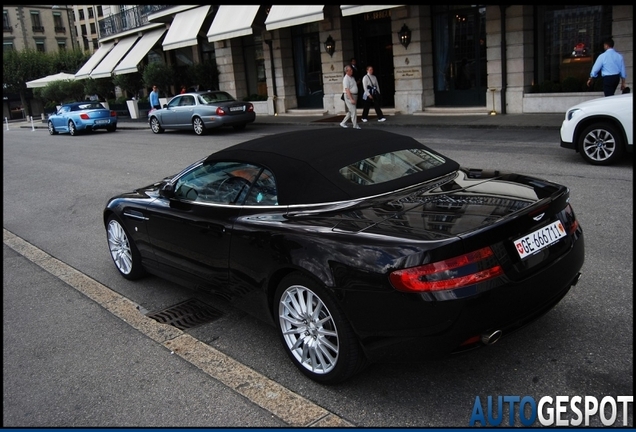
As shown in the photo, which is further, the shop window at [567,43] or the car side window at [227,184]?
the shop window at [567,43]

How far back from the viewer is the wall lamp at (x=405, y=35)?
20562 mm

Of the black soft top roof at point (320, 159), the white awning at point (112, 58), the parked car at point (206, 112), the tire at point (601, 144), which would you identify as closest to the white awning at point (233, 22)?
the parked car at point (206, 112)

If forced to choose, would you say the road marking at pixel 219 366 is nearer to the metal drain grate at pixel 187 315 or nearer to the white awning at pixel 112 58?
the metal drain grate at pixel 187 315

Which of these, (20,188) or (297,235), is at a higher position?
(297,235)

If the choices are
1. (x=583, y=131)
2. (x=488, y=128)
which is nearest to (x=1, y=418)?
(x=583, y=131)

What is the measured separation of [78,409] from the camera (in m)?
3.54

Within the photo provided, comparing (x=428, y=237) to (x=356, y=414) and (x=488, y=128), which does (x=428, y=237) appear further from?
(x=488, y=128)

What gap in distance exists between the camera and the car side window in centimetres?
413

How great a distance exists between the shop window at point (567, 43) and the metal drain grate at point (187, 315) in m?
15.4

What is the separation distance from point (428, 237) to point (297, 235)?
840 millimetres

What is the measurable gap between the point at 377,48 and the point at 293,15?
147 inches

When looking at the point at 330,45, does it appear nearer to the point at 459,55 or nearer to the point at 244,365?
the point at 459,55

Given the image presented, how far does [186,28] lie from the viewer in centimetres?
2891

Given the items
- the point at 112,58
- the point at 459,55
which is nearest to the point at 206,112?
the point at 459,55
